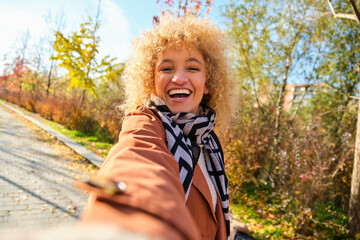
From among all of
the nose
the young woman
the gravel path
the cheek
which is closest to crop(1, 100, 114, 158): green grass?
the gravel path

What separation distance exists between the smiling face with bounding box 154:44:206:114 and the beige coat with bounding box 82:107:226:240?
63 cm

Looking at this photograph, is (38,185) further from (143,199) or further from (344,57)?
(344,57)

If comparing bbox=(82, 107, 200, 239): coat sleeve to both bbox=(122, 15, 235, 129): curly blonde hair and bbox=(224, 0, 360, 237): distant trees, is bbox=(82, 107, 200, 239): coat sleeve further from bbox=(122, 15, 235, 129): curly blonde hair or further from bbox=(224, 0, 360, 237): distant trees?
bbox=(224, 0, 360, 237): distant trees

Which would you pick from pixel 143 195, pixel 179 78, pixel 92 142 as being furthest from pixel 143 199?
pixel 92 142

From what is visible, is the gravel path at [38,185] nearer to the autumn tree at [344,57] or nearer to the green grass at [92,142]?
the green grass at [92,142]

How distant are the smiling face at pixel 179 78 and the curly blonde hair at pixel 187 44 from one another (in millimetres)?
91

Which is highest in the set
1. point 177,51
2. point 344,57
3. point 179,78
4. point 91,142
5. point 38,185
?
point 344,57

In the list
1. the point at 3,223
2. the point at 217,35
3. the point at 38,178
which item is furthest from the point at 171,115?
the point at 38,178

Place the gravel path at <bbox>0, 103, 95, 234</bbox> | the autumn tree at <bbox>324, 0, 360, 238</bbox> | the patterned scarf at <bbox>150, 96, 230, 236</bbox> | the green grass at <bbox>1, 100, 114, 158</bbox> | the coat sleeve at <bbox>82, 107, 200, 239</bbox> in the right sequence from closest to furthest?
the coat sleeve at <bbox>82, 107, 200, 239</bbox> → the patterned scarf at <bbox>150, 96, 230, 236</bbox> → the gravel path at <bbox>0, 103, 95, 234</bbox> → the autumn tree at <bbox>324, 0, 360, 238</bbox> → the green grass at <bbox>1, 100, 114, 158</bbox>

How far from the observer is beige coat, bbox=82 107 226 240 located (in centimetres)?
58

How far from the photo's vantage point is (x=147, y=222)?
577mm

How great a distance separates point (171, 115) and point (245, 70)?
304 inches

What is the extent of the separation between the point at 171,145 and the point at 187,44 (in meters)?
0.90

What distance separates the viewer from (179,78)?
1.75 metres
